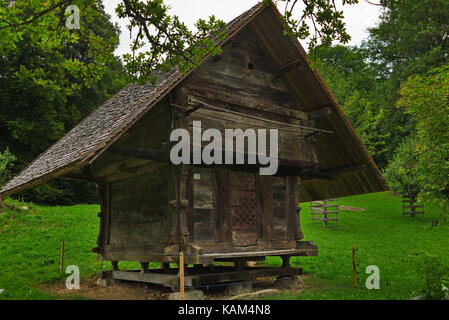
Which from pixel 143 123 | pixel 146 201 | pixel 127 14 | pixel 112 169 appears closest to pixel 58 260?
pixel 112 169

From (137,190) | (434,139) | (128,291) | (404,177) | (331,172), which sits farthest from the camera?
(404,177)

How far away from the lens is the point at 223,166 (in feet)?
36.4

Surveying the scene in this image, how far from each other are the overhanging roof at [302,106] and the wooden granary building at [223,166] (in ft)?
0.12

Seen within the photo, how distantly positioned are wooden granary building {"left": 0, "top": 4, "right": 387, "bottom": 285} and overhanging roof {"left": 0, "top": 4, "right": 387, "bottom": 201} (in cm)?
4

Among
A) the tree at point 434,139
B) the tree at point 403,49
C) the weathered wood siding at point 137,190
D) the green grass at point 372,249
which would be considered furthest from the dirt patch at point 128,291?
the tree at point 403,49

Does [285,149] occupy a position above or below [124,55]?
below

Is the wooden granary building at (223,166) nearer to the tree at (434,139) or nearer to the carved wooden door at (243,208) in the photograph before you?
the carved wooden door at (243,208)

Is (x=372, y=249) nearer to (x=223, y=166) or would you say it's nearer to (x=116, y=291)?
(x=223, y=166)

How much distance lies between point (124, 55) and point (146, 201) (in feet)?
14.5

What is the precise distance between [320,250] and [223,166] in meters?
9.38

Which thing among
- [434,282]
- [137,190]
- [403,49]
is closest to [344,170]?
[434,282]

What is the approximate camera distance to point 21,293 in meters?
8.28

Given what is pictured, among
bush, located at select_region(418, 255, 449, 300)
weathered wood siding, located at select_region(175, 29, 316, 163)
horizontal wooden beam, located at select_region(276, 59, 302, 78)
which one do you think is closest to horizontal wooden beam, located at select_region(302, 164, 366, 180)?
weathered wood siding, located at select_region(175, 29, 316, 163)
